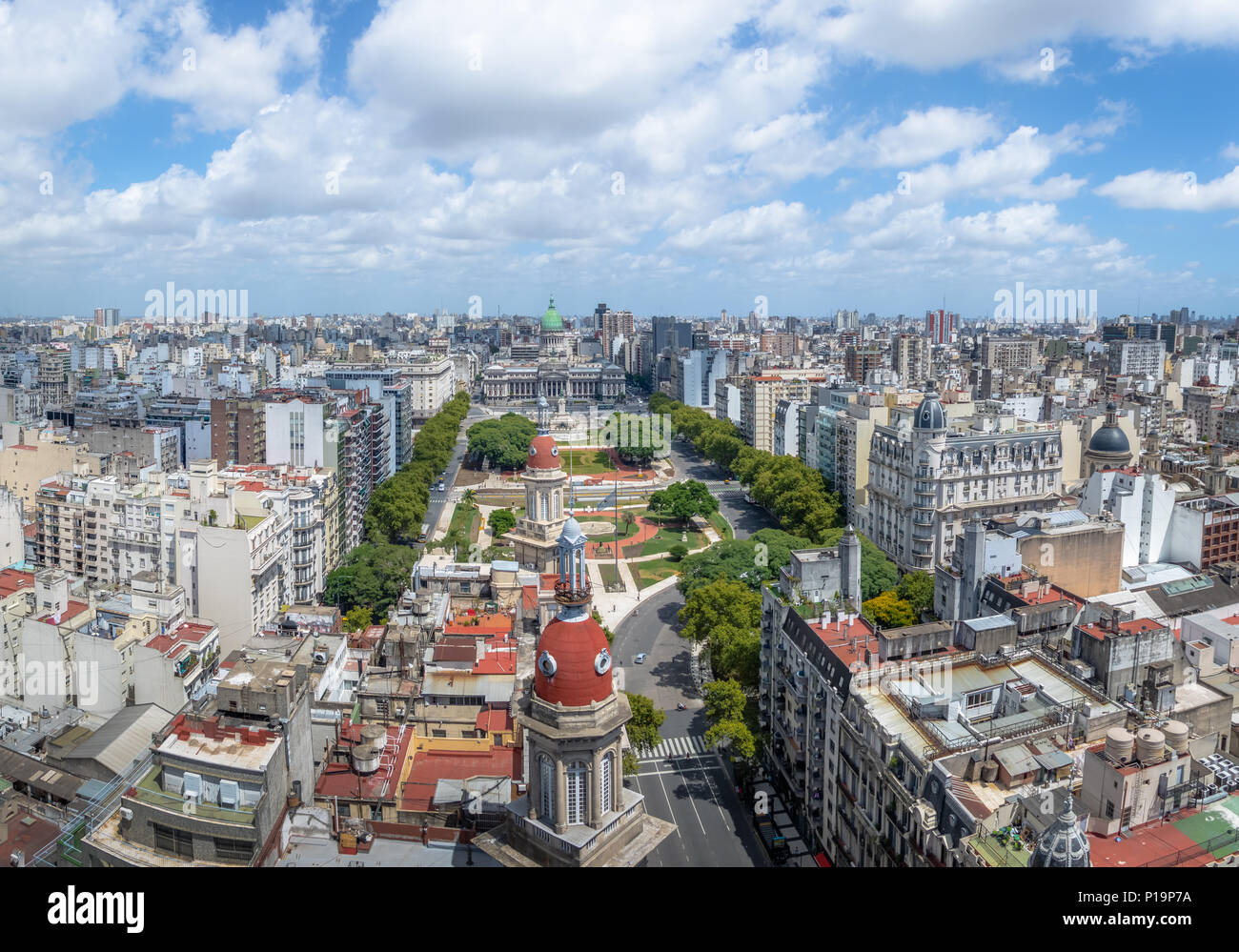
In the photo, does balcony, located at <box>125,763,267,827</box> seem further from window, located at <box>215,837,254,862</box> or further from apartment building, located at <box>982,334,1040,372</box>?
apartment building, located at <box>982,334,1040,372</box>

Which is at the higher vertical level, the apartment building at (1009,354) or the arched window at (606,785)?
the apartment building at (1009,354)

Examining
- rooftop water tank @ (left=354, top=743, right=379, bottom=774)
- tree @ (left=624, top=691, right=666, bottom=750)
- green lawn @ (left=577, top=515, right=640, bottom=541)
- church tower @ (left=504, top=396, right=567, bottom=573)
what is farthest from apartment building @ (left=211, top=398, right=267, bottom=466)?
rooftop water tank @ (left=354, top=743, right=379, bottom=774)

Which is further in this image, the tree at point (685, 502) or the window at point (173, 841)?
the tree at point (685, 502)

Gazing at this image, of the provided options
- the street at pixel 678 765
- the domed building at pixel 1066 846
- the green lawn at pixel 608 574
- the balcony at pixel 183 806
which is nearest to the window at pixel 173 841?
the balcony at pixel 183 806

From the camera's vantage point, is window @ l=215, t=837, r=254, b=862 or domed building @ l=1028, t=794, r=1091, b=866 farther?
window @ l=215, t=837, r=254, b=862

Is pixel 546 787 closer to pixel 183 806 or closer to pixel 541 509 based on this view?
pixel 183 806

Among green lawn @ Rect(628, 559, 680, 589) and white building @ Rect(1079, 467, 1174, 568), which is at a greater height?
white building @ Rect(1079, 467, 1174, 568)

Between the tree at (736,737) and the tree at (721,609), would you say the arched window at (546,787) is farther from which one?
the tree at (721,609)
